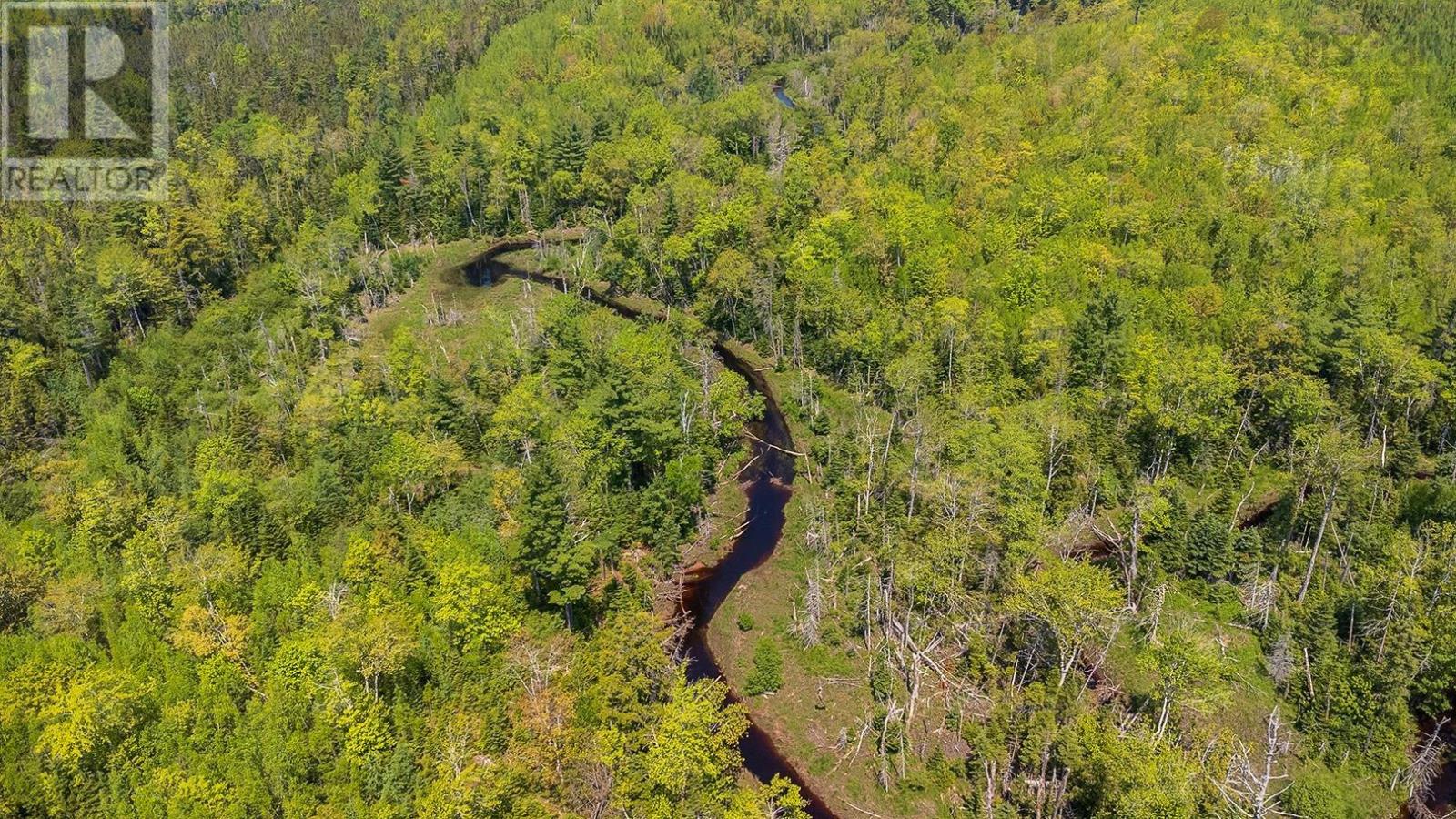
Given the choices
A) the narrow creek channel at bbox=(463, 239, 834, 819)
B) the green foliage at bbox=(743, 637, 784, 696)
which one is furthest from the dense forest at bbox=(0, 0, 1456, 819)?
the narrow creek channel at bbox=(463, 239, 834, 819)

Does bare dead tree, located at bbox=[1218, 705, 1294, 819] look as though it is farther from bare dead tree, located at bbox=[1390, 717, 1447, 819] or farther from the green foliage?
the green foliage

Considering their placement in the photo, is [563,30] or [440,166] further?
[563,30]

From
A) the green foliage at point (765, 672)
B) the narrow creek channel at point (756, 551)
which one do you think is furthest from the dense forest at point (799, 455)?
the narrow creek channel at point (756, 551)

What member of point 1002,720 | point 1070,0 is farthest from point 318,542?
point 1070,0

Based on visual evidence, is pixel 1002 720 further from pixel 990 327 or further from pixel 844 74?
pixel 844 74

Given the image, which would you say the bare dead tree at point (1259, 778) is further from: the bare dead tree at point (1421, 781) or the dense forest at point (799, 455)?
the bare dead tree at point (1421, 781)

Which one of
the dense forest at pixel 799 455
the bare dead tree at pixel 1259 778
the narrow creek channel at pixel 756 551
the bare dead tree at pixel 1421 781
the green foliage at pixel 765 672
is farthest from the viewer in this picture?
the green foliage at pixel 765 672

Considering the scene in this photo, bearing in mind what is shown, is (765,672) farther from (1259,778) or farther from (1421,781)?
(1421,781)
